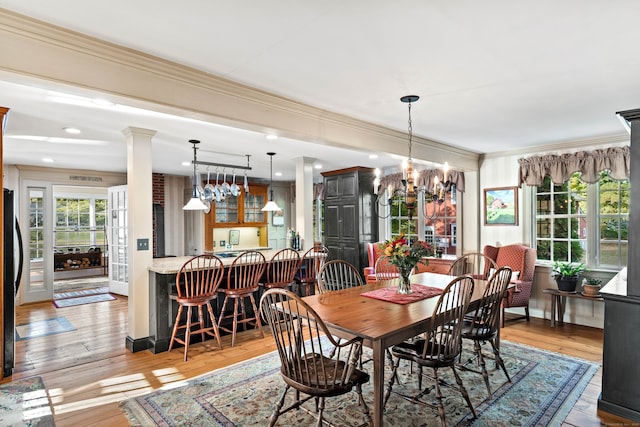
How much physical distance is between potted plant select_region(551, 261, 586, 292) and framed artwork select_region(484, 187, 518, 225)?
2.98 ft

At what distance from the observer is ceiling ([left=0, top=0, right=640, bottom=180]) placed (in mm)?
1821

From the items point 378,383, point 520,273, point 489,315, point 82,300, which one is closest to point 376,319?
point 378,383

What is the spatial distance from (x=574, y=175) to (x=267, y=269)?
4.26 meters

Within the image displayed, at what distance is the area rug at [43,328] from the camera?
4.46 meters

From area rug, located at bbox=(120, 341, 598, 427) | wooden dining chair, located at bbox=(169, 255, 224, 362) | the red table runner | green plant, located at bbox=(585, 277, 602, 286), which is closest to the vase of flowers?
the red table runner

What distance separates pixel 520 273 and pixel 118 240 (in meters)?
6.54

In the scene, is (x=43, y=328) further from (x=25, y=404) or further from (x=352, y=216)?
(x=352, y=216)

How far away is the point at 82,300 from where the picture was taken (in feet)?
20.8

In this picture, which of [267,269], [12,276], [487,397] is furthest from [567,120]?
[12,276]

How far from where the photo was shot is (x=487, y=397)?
→ 9.20ft

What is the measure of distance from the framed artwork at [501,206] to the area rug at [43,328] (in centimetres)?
592

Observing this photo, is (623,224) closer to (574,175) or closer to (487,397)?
(574,175)

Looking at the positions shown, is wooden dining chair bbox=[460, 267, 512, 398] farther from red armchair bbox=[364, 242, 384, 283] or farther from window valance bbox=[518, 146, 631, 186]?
red armchair bbox=[364, 242, 384, 283]

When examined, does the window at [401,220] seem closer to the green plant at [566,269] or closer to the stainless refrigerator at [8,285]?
the green plant at [566,269]
